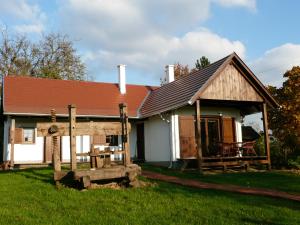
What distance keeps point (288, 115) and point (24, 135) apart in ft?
46.3

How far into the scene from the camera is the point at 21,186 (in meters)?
10.4

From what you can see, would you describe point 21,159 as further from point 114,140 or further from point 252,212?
point 252,212

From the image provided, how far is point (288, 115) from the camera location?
68.8 ft

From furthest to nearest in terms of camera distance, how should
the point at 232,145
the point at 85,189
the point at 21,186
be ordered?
the point at 232,145
the point at 21,186
the point at 85,189

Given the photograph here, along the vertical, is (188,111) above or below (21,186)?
above

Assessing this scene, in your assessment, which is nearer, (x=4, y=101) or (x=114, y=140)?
(x=4, y=101)

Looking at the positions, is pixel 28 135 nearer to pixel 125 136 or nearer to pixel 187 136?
pixel 187 136

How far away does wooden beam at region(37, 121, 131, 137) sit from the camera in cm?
1038

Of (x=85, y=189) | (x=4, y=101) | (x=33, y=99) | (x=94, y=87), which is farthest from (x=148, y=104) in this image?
(x=85, y=189)

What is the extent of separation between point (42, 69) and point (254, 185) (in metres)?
29.5

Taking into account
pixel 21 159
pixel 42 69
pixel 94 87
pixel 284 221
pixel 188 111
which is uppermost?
pixel 42 69

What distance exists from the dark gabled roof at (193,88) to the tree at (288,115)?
289cm

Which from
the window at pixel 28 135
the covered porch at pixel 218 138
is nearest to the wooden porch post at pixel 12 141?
the window at pixel 28 135

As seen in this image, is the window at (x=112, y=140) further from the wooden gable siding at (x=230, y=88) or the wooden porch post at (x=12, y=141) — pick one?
the wooden gable siding at (x=230, y=88)
